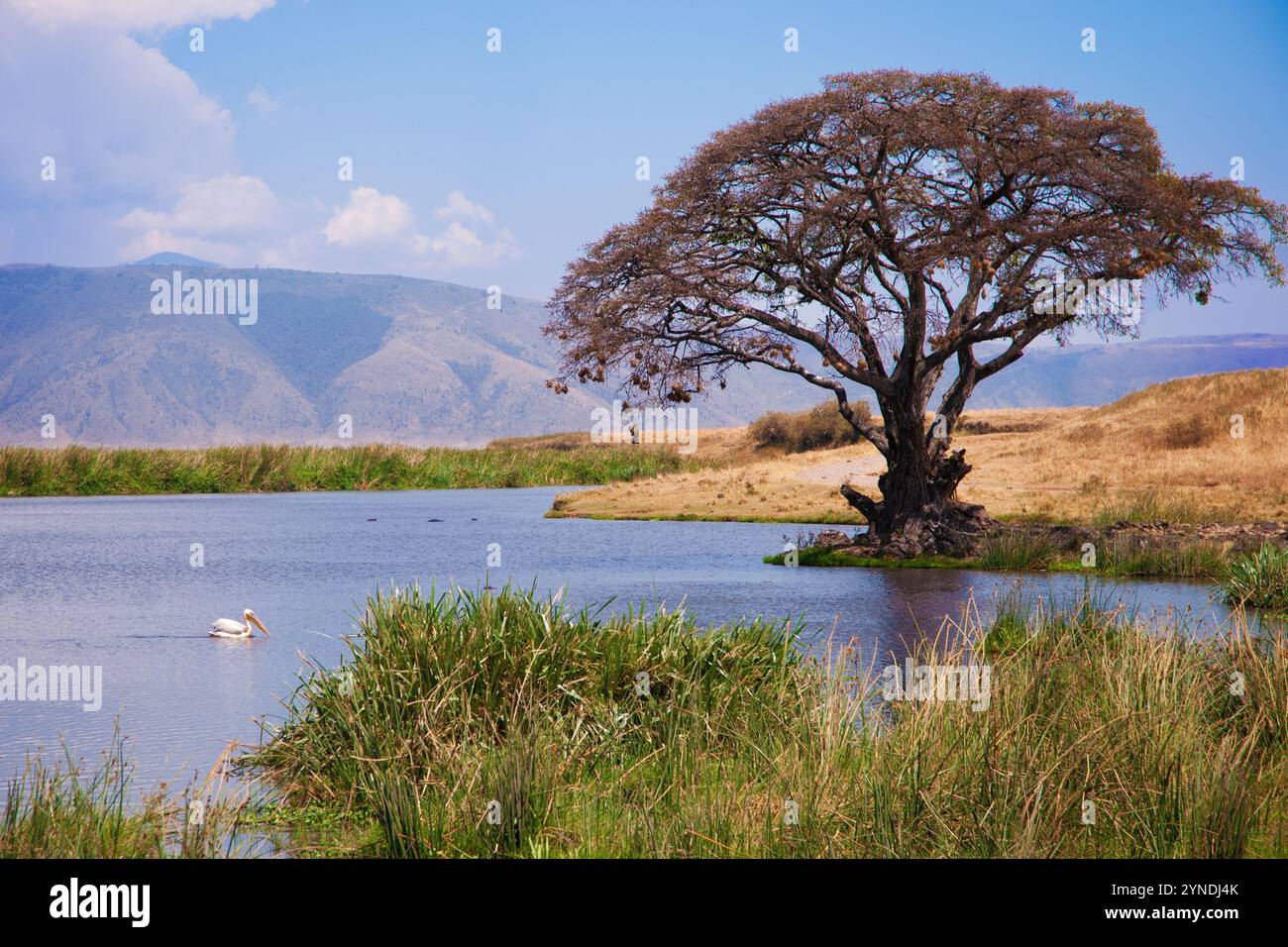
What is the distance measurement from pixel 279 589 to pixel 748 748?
13.8 m

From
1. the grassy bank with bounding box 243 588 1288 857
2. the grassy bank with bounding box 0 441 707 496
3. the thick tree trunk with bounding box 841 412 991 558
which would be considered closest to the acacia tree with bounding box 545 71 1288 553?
the thick tree trunk with bounding box 841 412 991 558

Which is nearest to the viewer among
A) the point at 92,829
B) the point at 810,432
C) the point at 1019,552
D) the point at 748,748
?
the point at 92,829

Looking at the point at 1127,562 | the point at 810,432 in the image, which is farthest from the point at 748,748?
the point at 810,432

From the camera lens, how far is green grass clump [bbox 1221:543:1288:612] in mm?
15789

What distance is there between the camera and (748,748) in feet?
26.6

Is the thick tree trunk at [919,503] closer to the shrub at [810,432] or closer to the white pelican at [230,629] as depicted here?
the white pelican at [230,629]

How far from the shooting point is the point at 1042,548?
2200 centimetres

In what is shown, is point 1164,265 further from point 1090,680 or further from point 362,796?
point 362,796

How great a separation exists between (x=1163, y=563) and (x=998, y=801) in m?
15.2

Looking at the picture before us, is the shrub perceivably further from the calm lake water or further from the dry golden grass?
the calm lake water

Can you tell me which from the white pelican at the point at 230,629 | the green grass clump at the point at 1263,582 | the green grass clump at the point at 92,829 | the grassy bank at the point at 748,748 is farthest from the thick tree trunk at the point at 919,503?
the green grass clump at the point at 92,829

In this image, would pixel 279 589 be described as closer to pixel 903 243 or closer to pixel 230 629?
pixel 230 629

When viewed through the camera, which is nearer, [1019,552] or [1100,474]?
[1019,552]

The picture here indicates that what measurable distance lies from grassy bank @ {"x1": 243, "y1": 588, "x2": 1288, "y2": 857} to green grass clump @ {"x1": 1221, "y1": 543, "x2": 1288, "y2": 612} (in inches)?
266
